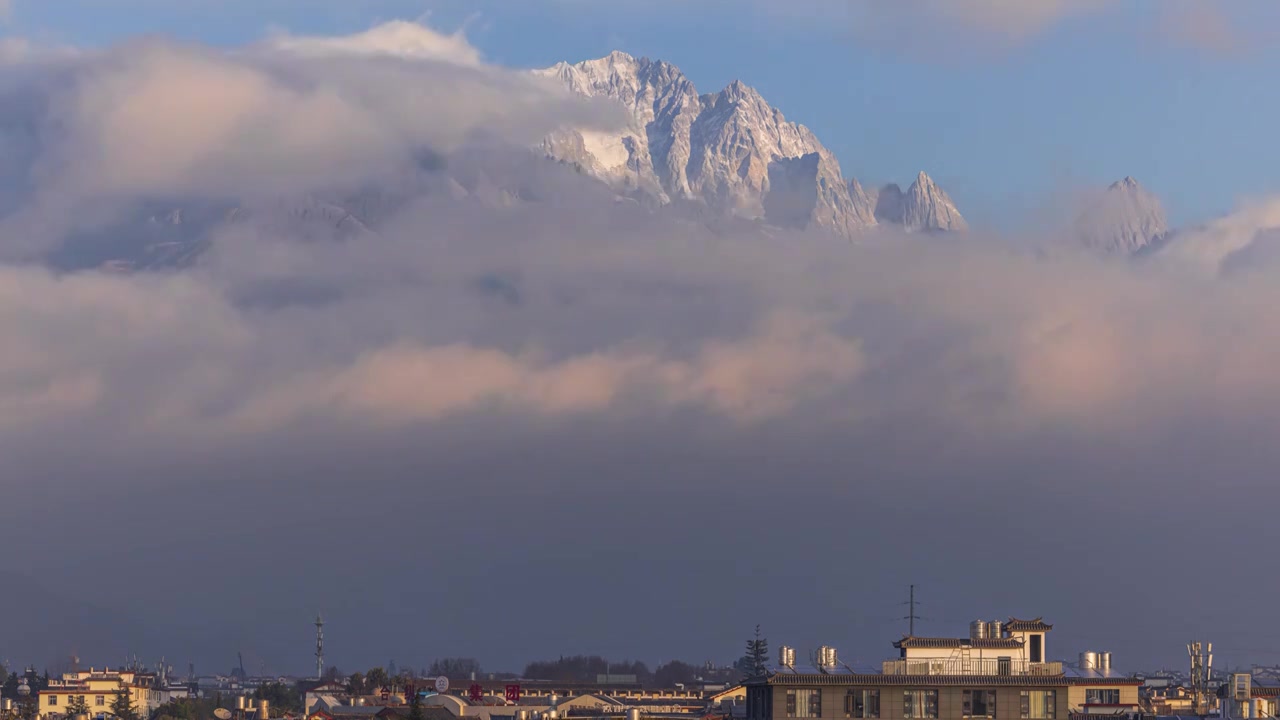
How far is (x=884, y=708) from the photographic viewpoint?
124000 mm

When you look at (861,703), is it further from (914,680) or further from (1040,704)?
(1040,704)

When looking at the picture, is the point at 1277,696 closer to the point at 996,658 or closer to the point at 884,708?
the point at 996,658

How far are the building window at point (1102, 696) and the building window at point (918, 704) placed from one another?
3357 centimetres

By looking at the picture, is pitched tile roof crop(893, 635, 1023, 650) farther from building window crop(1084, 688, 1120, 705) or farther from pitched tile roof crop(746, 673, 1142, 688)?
building window crop(1084, 688, 1120, 705)

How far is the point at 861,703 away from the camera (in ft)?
407

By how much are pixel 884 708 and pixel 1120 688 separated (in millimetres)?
38226

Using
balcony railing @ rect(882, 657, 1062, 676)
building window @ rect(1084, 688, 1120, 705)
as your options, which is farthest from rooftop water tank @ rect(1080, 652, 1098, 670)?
balcony railing @ rect(882, 657, 1062, 676)

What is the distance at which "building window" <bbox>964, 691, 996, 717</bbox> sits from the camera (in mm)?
124188

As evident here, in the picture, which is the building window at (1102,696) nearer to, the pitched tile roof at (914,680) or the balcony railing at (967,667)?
the balcony railing at (967,667)

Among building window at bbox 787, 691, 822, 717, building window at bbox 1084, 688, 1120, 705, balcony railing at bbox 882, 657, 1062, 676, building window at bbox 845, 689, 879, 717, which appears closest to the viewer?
building window at bbox 787, 691, 822, 717

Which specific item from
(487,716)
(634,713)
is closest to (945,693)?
(634,713)

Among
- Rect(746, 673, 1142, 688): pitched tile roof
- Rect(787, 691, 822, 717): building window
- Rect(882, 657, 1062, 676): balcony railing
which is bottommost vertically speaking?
Rect(787, 691, 822, 717): building window

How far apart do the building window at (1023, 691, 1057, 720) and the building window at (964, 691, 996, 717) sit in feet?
6.77

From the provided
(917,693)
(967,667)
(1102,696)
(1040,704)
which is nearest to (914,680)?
(917,693)
